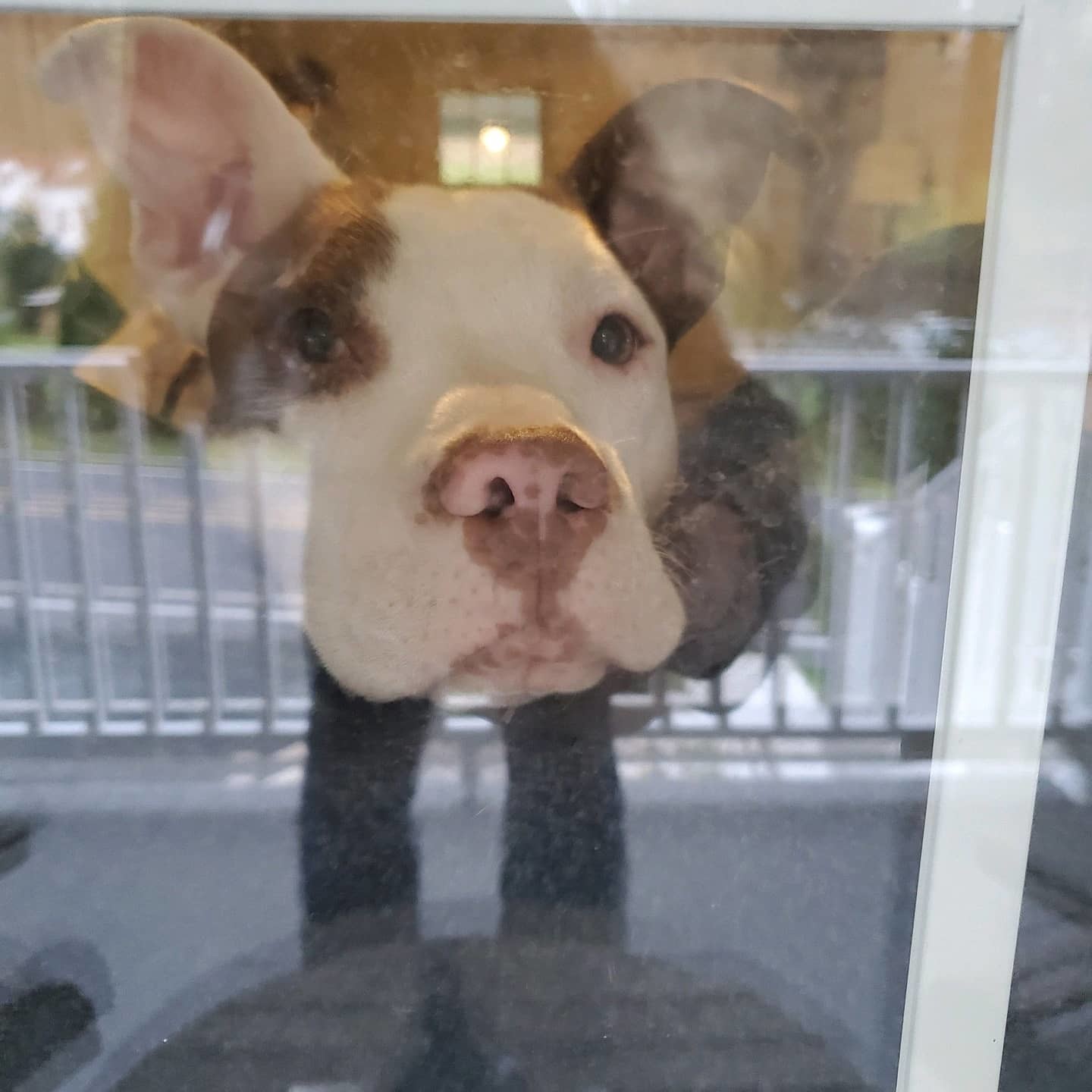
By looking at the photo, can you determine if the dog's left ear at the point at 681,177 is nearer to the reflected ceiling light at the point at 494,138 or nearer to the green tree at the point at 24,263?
the reflected ceiling light at the point at 494,138

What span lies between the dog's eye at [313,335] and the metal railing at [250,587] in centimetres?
5

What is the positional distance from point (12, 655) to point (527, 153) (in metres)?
0.36

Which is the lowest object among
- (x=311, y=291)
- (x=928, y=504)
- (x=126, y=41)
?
(x=928, y=504)

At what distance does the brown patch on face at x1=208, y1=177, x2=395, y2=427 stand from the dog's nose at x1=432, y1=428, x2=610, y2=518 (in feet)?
0.25

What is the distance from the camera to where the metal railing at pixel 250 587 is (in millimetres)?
444

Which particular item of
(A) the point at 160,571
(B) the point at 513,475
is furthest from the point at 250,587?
(B) the point at 513,475

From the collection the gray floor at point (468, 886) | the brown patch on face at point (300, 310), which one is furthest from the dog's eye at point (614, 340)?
the gray floor at point (468, 886)

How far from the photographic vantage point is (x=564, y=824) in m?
0.48

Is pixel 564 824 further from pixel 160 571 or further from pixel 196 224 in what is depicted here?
pixel 196 224

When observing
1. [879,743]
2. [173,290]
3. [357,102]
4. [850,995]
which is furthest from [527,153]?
[850,995]

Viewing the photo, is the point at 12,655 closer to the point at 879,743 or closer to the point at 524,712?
the point at 524,712

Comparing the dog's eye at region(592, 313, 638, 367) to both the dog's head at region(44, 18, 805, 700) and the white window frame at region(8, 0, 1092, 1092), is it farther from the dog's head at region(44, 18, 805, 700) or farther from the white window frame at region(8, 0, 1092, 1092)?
the white window frame at region(8, 0, 1092, 1092)

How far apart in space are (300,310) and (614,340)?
0.51 feet

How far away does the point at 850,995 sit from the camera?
512mm
